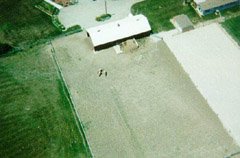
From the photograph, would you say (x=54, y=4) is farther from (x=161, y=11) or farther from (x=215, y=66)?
(x=215, y=66)

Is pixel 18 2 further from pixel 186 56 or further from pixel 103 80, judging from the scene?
pixel 186 56

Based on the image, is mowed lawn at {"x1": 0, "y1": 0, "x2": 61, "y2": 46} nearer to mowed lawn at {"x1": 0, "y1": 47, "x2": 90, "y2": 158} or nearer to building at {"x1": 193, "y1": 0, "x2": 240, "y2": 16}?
mowed lawn at {"x1": 0, "y1": 47, "x2": 90, "y2": 158}

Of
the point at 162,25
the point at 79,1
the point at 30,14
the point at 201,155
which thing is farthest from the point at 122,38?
the point at 201,155

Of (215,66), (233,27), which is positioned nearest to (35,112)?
(215,66)

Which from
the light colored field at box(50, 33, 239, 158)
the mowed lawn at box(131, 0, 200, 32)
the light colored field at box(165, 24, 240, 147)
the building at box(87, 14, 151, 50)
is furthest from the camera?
the mowed lawn at box(131, 0, 200, 32)

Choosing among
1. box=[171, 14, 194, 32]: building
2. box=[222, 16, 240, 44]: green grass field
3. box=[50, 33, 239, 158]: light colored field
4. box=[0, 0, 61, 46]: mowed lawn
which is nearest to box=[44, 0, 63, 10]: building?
box=[0, 0, 61, 46]: mowed lawn
